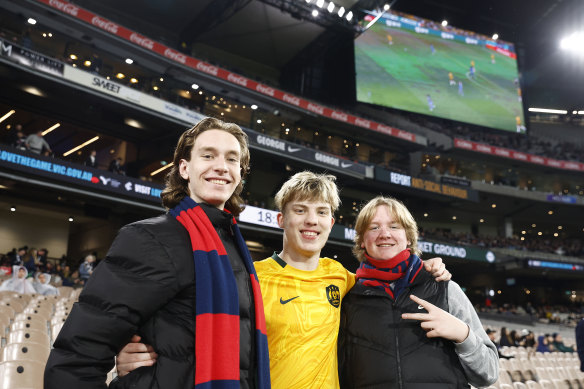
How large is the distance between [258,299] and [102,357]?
58cm

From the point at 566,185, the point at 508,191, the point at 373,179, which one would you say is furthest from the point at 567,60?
the point at 373,179

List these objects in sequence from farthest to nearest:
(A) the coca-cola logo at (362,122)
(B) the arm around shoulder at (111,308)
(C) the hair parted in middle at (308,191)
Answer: (A) the coca-cola logo at (362,122)
(C) the hair parted in middle at (308,191)
(B) the arm around shoulder at (111,308)

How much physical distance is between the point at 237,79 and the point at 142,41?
4.84 meters

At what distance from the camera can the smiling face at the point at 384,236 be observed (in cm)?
230

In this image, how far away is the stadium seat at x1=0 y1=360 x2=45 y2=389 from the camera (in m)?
2.91

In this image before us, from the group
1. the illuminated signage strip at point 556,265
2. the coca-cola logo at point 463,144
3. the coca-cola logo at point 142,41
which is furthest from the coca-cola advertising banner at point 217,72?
the illuminated signage strip at point 556,265

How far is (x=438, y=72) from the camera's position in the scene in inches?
1172

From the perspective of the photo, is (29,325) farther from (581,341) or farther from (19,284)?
(581,341)

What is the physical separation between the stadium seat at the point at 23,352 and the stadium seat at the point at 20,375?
40cm

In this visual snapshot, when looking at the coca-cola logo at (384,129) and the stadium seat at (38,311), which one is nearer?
the stadium seat at (38,311)

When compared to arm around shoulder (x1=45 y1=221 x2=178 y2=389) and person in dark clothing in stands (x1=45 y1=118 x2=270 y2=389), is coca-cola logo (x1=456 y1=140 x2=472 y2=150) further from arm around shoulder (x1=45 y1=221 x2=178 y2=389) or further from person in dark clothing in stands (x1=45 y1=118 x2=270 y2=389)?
arm around shoulder (x1=45 y1=221 x2=178 y2=389)

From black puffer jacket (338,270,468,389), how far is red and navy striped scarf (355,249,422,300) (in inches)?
Answer: 1.3

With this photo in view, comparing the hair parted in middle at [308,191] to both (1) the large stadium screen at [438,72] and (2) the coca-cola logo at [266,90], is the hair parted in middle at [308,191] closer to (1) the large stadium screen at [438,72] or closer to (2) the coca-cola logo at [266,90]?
(2) the coca-cola logo at [266,90]

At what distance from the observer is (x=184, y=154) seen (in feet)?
5.94
